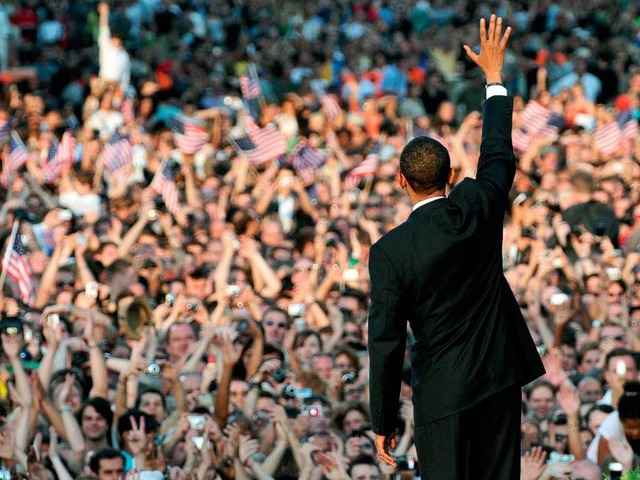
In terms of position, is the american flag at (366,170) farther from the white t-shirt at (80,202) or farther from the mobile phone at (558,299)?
the mobile phone at (558,299)

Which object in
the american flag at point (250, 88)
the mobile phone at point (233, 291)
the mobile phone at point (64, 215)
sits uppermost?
the american flag at point (250, 88)

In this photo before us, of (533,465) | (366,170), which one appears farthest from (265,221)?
(533,465)

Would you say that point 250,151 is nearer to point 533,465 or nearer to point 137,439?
point 137,439

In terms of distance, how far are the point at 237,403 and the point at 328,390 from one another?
2.71 feet

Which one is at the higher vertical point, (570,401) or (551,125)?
(551,125)

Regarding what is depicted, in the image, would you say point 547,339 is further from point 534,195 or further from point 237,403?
point 534,195

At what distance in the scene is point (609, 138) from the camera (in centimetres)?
2098

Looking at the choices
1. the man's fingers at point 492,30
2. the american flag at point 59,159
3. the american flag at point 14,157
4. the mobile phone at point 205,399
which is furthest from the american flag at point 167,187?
the man's fingers at point 492,30

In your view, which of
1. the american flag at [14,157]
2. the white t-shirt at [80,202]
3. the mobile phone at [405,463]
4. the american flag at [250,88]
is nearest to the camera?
the mobile phone at [405,463]

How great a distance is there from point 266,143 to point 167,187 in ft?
7.54

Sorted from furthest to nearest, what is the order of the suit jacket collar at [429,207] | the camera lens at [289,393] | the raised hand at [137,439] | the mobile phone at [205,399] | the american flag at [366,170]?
the american flag at [366,170] → the camera lens at [289,393] → the mobile phone at [205,399] → the raised hand at [137,439] → the suit jacket collar at [429,207]

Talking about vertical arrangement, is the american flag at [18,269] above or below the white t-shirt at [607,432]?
above

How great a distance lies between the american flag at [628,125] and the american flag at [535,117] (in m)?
0.86

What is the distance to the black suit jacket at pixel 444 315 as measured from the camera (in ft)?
19.8
